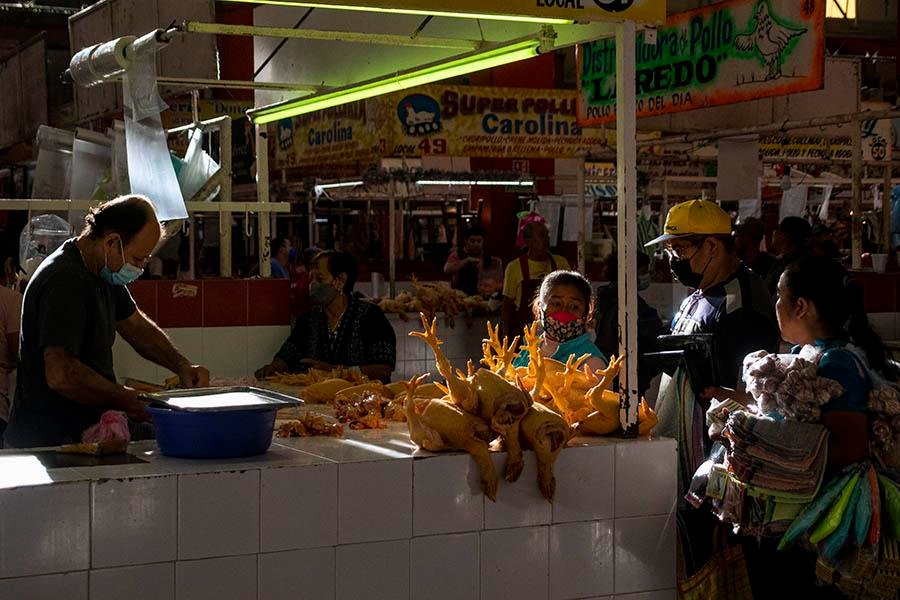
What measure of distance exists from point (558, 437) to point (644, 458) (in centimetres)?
40

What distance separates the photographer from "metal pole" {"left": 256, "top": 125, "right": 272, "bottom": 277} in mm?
7219

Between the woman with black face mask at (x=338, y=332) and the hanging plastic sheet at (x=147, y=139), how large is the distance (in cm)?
124

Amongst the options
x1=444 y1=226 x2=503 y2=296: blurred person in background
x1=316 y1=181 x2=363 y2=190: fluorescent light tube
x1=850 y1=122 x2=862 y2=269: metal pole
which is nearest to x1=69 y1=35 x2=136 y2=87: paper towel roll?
x1=850 y1=122 x2=862 y2=269: metal pole

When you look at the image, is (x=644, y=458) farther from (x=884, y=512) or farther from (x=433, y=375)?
(x=433, y=375)

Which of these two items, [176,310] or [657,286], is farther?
[657,286]

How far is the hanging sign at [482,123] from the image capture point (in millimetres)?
14086

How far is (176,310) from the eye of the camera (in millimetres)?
7250

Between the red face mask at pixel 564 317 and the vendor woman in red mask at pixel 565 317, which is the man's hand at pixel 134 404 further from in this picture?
the red face mask at pixel 564 317

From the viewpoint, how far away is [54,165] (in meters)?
7.37

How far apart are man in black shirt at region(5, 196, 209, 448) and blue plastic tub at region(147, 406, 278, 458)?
0.44 metres

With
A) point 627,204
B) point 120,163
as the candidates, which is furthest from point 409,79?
point 120,163

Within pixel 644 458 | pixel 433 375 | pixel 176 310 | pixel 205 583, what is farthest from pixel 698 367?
pixel 433 375

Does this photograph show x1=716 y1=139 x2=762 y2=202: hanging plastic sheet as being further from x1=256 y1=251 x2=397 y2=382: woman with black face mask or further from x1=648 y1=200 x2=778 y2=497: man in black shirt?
x1=648 y1=200 x2=778 y2=497: man in black shirt

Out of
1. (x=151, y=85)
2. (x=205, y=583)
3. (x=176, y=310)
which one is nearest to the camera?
(x=205, y=583)
